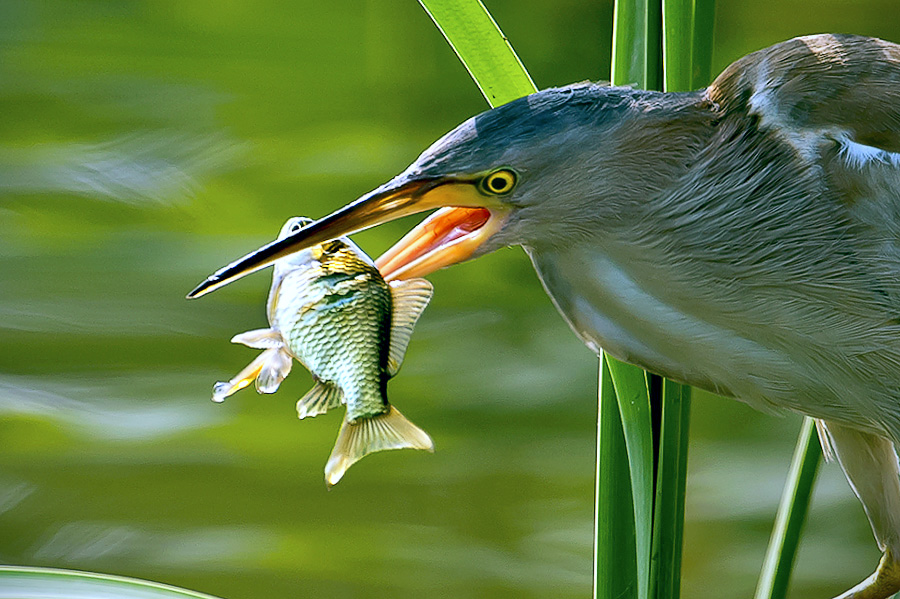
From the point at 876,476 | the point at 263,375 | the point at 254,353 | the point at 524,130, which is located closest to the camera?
the point at 524,130

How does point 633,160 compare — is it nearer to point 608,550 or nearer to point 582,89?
point 582,89

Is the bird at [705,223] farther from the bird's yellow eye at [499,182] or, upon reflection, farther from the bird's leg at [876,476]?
the bird's leg at [876,476]

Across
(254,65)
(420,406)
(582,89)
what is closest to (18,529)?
(420,406)

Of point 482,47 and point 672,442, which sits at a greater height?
point 482,47

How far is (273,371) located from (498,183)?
200mm

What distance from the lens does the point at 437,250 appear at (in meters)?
0.46

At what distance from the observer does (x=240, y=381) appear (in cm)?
53

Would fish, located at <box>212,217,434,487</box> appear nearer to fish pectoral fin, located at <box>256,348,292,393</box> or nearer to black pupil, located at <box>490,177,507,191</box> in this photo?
fish pectoral fin, located at <box>256,348,292,393</box>

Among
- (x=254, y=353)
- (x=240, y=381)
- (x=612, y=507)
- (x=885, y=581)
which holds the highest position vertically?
(x=254, y=353)

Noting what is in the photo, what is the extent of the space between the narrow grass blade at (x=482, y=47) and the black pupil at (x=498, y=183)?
0.23ft

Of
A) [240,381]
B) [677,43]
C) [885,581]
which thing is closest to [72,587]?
[240,381]

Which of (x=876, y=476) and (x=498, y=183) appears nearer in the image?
(x=498, y=183)

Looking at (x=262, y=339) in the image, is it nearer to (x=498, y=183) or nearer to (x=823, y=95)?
(x=498, y=183)

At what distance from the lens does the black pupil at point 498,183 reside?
1.44ft
